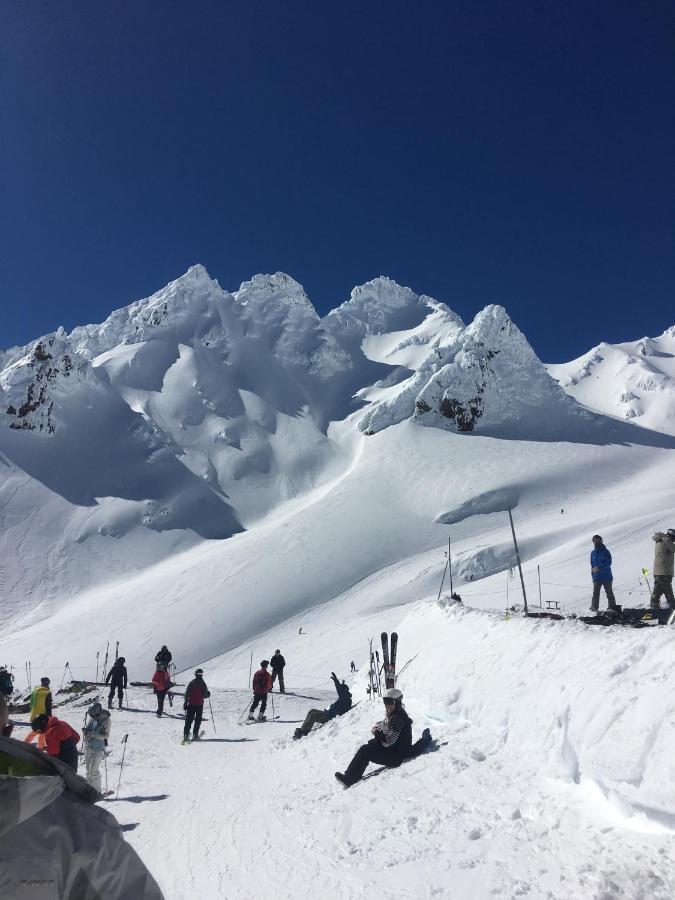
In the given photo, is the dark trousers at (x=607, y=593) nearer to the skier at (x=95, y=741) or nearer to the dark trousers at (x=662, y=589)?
the dark trousers at (x=662, y=589)

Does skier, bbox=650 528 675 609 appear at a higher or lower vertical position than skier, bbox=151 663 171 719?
higher

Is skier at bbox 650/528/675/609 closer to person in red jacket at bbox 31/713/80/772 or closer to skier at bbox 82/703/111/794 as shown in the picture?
skier at bbox 82/703/111/794

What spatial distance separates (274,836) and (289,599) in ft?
117

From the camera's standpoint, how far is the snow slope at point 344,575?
16.3ft

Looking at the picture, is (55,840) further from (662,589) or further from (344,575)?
(344,575)

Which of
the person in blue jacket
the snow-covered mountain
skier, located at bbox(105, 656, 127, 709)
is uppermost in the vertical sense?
the snow-covered mountain

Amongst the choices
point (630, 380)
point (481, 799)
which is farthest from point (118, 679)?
point (630, 380)

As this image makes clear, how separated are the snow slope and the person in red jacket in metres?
1.19

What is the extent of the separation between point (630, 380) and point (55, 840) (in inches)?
6059

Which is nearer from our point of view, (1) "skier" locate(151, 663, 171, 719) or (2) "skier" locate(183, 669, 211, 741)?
(2) "skier" locate(183, 669, 211, 741)

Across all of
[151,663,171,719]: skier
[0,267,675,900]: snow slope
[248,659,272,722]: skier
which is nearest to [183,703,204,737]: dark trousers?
[0,267,675,900]: snow slope

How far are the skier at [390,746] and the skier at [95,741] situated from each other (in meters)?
3.43

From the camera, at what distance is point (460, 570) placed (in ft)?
138

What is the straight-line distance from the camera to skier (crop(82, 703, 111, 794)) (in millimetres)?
8203
